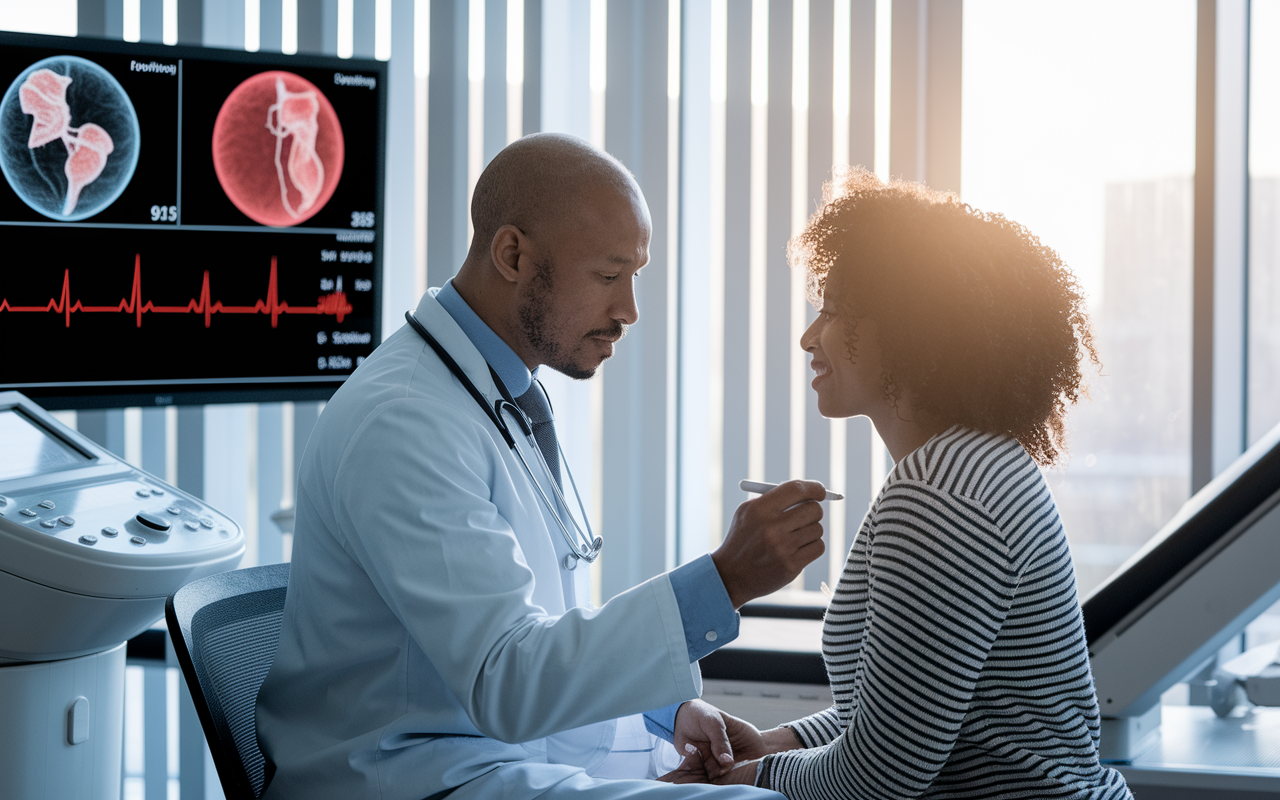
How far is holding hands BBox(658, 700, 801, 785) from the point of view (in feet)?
4.14

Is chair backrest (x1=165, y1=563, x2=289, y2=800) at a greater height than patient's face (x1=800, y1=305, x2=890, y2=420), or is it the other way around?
patient's face (x1=800, y1=305, x2=890, y2=420)

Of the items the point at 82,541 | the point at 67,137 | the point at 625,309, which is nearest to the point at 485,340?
the point at 625,309

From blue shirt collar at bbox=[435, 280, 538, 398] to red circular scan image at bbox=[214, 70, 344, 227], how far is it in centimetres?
106

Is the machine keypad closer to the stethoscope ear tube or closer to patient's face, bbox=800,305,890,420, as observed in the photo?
the stethoscope ear tube

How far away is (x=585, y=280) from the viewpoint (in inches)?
54.0

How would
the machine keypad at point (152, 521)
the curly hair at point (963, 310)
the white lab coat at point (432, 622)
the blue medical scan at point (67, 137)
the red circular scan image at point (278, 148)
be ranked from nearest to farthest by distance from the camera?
the white lab coat at point (432, 622), the curly hair at point (963, 310), the machine keypad at point (152, 521), the blue medical scan at point (67, 137), the red circular scan image at point (278, 148)

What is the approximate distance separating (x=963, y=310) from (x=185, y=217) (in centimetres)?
176

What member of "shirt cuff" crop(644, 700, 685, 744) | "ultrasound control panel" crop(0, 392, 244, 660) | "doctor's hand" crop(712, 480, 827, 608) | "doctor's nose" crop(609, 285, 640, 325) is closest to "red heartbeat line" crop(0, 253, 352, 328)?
"ultrasound control panel" crop(0, 392, 244, 660)

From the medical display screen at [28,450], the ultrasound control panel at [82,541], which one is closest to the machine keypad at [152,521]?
the ultrasound control panel at [82,541]

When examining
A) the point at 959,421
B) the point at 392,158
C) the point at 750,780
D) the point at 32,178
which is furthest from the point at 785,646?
the point at 32,178

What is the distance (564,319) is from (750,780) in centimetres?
67

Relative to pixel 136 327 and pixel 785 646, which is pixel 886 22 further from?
pixel 136 327

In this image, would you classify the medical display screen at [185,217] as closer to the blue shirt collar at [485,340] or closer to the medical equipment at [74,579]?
the medical equipment at [74,579]

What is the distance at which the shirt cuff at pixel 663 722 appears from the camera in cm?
143
